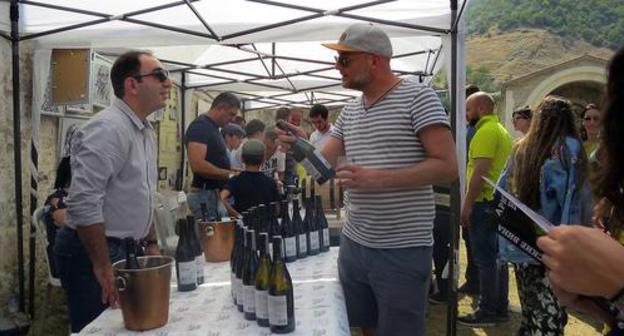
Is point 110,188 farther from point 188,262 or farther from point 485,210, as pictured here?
point 485,210

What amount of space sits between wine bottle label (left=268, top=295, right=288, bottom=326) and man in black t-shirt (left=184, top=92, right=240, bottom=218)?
2.52 metres

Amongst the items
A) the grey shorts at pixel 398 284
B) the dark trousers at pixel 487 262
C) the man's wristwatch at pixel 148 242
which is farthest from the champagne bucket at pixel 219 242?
the dark trousers at pixel 487 262

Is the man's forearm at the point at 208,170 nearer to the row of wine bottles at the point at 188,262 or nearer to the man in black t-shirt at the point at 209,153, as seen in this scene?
the man in black t-shirt at the point at 209,153

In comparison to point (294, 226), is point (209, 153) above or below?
above

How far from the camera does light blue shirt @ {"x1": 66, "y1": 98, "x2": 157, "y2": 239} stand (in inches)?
71.5

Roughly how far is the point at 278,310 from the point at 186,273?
62 centimetres

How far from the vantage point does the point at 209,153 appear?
4.16 m

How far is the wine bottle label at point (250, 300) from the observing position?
64.2 inches

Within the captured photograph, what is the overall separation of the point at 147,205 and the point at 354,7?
233 centimetres

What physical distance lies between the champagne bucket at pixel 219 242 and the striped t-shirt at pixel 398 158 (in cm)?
70

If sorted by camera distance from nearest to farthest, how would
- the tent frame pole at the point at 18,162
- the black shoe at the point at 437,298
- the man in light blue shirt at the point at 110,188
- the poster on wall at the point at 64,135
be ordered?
the man in light blue shirt at the point at 110,188, the tent frame pole at the point at 18,162, the poster on wall at the point at 64,135, the black shoe at the point at 437,298

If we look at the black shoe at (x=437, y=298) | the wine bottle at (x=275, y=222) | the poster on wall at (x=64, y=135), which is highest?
the poster on wall at (x=64, y=135)

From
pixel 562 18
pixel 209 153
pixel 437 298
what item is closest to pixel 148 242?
pixel 209 153

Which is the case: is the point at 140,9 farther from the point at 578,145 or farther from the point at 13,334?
the point at 578,145
